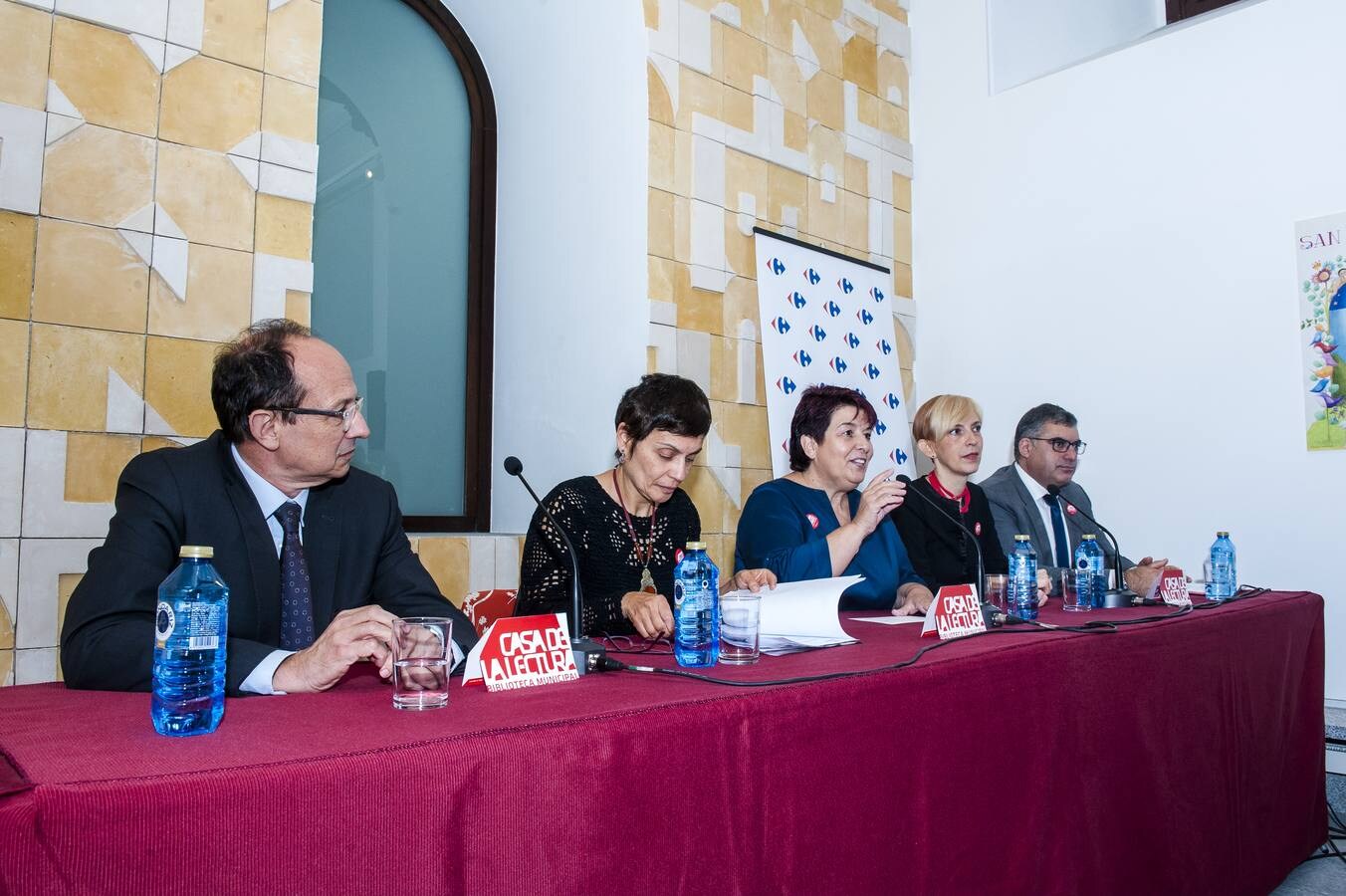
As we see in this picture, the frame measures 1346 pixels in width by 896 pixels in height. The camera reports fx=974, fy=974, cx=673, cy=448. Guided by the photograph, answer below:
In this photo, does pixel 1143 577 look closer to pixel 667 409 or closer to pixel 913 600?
pixel 913 600

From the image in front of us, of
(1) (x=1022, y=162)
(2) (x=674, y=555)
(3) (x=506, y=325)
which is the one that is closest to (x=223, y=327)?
(2) (x=674, y=555)

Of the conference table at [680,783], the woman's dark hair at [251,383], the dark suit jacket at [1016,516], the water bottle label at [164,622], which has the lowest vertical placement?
the conference table at [680,783]

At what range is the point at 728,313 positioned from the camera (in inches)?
135

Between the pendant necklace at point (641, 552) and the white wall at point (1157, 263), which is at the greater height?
the white wall at point (1157, 263)

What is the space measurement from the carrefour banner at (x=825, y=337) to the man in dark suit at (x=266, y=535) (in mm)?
1977

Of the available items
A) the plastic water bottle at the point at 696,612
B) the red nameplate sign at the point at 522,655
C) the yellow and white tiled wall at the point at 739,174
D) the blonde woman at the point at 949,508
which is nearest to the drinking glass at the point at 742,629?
the plastic water bottle at the point at 696,612

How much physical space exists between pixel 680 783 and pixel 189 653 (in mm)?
498

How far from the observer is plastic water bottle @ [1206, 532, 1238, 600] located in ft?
8.55

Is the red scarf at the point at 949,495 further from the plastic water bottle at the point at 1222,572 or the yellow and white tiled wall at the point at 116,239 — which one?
the yellow and white tiled wall at the point at 116,239

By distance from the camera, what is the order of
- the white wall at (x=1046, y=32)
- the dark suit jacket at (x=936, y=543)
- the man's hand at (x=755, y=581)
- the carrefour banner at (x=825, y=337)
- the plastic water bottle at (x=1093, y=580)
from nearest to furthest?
the man's hand at (x=755, y=581), the plastic water bottle at (x=1093, y=580), the dark suit jacket at (x=936, y=543), the carrefour banner at (x=825, y=337), the white wall at (x=1046, y=32)

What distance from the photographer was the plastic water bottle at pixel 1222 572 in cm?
261

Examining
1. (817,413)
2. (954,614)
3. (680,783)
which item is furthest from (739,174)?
(680,783)

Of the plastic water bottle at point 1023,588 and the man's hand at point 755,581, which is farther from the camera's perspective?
the plastic water bottle at point 1023,588

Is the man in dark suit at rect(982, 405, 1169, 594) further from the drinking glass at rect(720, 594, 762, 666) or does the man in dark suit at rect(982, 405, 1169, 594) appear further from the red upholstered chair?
the drinking glass at rect(720, 594, 762, 666)
